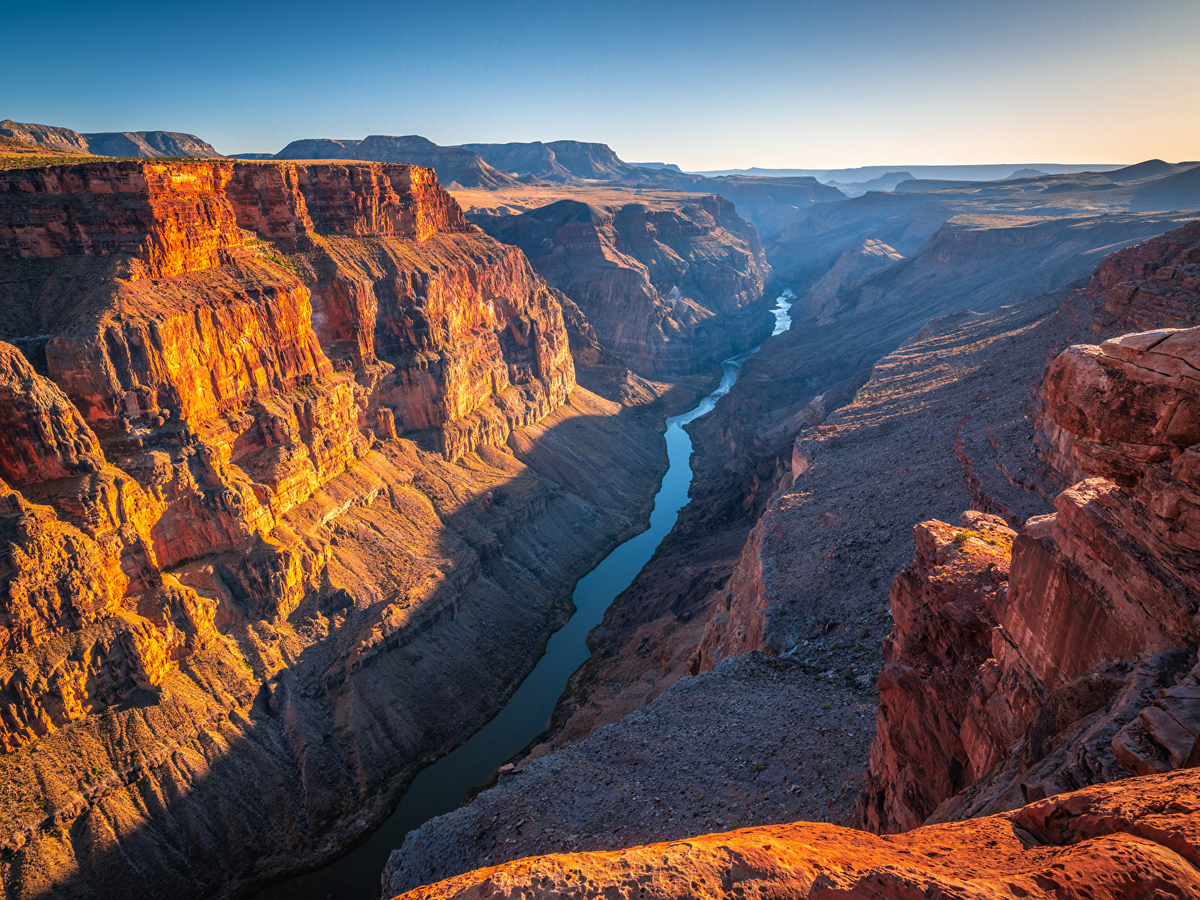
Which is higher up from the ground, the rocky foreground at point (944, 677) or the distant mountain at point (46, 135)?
the distant mountain at point (46, 135)

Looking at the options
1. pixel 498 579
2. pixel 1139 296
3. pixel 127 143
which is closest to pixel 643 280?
pixel 498 579

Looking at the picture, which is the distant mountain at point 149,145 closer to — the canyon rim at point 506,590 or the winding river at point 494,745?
the canyon rim at point 506,590

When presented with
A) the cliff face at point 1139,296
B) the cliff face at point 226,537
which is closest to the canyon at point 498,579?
the cliff face at point 226,537

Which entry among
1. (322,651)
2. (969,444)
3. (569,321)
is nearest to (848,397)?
(969,444)

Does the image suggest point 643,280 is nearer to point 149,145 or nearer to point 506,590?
point 506,590

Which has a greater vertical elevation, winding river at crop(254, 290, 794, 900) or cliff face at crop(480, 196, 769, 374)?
cliff face at crop(480, 196, 769, 374)

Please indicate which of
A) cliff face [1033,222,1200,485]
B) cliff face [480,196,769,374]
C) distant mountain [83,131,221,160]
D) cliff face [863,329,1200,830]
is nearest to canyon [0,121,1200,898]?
cliff face [863,329,1200,830]

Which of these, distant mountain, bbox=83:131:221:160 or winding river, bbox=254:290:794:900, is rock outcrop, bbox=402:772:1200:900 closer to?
winding river, bbox=254:290:794:900
